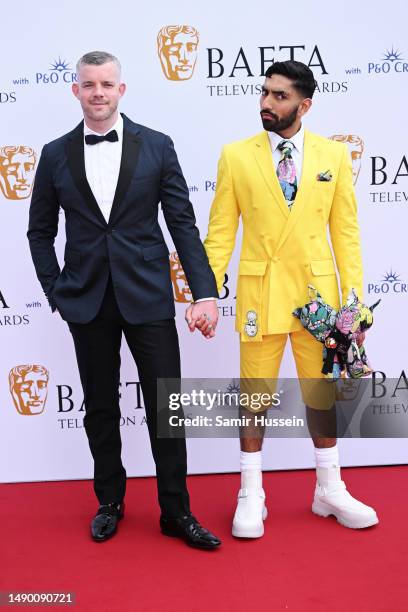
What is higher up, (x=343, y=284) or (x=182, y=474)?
(x=343, y=284)

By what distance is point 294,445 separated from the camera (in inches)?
153

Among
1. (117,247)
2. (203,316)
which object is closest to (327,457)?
(203,316)

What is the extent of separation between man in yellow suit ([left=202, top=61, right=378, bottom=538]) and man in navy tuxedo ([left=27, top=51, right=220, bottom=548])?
6.8 inches

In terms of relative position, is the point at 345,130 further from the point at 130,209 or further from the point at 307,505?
the point at 307,505

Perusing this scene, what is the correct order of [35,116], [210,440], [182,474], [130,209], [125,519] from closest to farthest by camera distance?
[130,209], [182,474], [125,519], [35,116], [210,440]

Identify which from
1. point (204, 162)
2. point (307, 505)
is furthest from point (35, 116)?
point (307, 505)

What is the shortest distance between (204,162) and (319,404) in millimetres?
1247

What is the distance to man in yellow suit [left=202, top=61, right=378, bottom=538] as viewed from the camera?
Answer: 2.94m

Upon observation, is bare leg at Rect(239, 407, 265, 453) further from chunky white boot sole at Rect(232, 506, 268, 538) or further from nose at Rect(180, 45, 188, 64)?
nose at Rect(180, 45, 188, 64)

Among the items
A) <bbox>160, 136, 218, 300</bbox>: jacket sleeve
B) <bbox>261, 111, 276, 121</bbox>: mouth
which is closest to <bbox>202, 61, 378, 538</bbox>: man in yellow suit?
<bbox>261, 111, 276, 121</bbox>: mouth

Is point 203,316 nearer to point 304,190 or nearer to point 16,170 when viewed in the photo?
point 304,190

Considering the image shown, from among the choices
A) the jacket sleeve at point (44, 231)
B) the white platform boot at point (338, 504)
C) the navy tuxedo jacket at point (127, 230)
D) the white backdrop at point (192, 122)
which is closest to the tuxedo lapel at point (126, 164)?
the navy tuxedo jacket at point (127, 230)

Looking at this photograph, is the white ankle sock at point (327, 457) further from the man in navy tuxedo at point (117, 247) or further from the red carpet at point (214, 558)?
the man in navy tuxedo at point (117, 247)

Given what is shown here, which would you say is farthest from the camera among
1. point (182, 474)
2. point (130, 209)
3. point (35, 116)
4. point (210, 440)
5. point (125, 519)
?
point (210, 440)
